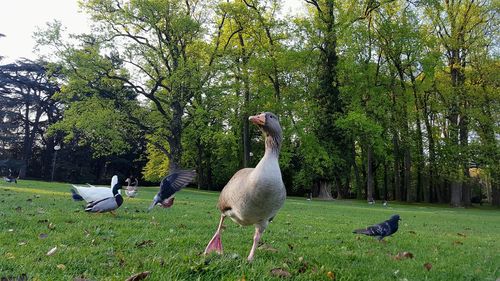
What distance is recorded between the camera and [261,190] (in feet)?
13.9

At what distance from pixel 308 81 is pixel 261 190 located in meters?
37.3

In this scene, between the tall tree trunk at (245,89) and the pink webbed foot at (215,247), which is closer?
the pink webbed foot at (215,247)

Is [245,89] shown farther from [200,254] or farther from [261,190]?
[261,190]

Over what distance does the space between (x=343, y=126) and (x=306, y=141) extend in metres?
3.42

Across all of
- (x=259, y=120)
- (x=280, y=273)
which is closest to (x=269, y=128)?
(x=259, y=120)

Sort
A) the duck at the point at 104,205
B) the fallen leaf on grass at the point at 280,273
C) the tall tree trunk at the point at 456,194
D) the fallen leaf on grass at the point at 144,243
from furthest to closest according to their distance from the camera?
the tall tree trunk at the point at 456,194
the duck at the point at 104,205
the fallen leaf on grass at the point at 144,243
the fallen leaf on grass at the point at 280,273

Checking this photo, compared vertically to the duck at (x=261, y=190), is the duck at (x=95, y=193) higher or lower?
lower

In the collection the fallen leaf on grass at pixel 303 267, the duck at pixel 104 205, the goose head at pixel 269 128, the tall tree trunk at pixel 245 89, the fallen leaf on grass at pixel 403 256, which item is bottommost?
the fallen leaf on grass at pixel 403 256

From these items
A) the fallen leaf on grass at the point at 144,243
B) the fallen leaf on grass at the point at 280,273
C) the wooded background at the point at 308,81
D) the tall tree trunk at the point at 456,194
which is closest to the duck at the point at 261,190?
the fallen leaf on grass at the point at 280,273

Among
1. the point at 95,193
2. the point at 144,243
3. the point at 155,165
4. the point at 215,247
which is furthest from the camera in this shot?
the point at 155,165

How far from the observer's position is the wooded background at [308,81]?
32.4 metres

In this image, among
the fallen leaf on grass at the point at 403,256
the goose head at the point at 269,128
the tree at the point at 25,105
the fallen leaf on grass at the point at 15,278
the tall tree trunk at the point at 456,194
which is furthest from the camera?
the tree at the point at 25,105

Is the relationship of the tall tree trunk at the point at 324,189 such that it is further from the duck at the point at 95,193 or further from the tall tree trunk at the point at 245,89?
the duck at the point at 95,193

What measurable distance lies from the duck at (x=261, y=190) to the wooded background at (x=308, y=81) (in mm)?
27276
